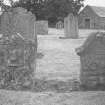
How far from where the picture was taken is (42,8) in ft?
146

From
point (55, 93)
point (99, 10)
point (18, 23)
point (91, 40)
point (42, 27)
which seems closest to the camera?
point (55, 93)

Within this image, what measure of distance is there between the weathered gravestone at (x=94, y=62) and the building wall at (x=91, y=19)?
33760mm

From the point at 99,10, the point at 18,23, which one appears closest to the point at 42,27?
the point at 18,23

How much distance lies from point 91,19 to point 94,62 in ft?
119

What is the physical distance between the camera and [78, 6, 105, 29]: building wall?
4012 cm

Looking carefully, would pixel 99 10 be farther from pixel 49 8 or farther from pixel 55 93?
pixel 55 93

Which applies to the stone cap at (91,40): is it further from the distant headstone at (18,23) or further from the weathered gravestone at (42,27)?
the weathered gravestone at (42,27)

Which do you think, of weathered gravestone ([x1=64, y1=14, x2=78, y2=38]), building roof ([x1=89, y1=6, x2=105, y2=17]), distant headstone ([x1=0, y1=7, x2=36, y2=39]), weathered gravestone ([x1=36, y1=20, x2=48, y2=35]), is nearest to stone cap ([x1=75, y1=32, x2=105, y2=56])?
distant headstone ([x1=0, y1=7, x2=36, y2=39])

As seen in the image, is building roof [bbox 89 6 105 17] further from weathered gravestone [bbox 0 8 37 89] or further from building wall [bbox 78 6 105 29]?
weathered gravestone [bbox 0 8 37 89]

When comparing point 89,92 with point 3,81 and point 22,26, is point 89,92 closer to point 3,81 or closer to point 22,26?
point 3,81

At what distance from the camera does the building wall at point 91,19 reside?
4012cm

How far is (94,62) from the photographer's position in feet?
22.5

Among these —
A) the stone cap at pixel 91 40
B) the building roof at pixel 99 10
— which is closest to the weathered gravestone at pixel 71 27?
the stone cap at pixel 91 40

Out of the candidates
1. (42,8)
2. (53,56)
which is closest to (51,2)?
(42,8)
